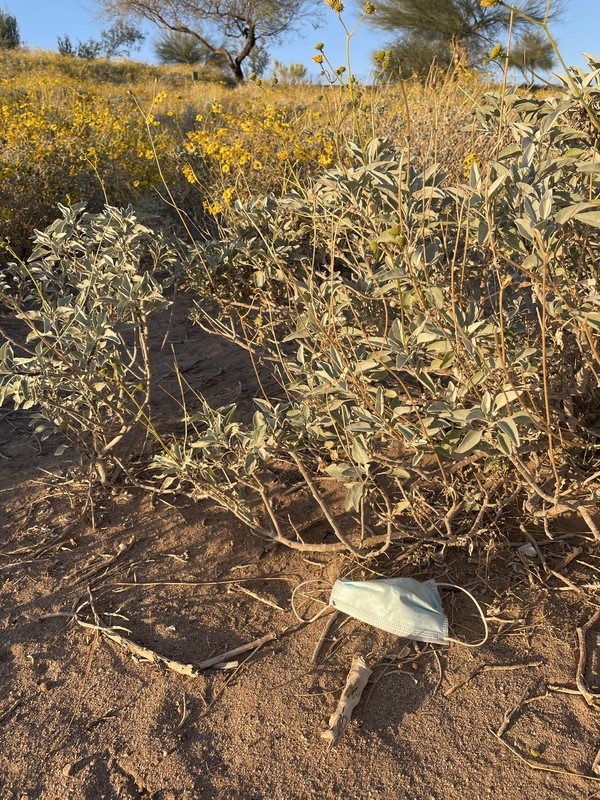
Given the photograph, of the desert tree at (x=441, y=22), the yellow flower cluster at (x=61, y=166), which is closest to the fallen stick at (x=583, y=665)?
the yellow flower cluster at (x=61, y=166)

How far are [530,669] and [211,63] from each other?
2738 centimetres

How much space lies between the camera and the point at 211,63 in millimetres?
25047

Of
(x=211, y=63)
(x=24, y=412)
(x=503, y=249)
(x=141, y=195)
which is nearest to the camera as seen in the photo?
(x=503, y=249)

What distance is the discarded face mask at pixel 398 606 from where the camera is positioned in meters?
1.69

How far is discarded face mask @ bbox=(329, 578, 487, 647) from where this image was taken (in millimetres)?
1687

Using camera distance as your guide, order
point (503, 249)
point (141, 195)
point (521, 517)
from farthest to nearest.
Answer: point (141, 195) → point (521, 517) → point (503, 249)

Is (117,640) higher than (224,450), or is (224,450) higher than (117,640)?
(224,450)

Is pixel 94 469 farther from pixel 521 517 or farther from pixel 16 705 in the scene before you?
pixel 521 517

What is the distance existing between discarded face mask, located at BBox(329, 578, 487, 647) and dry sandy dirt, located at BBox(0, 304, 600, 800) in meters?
0.05

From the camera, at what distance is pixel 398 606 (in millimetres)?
1698

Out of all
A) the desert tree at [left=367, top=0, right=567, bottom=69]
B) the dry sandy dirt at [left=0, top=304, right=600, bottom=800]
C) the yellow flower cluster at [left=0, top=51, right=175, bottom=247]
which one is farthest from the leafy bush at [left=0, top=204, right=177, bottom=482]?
the desert tree at [left=367, top=0, right=567, bottom=69]

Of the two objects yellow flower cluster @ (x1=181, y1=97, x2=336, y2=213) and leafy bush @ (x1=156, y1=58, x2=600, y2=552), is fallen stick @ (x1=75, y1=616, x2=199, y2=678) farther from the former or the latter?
yellow flower cluster @ (x1=181, y1=97, x2=336, y2=213)

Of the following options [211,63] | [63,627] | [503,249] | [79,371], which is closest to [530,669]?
[503,249]

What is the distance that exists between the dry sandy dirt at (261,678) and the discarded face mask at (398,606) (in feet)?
0.16
